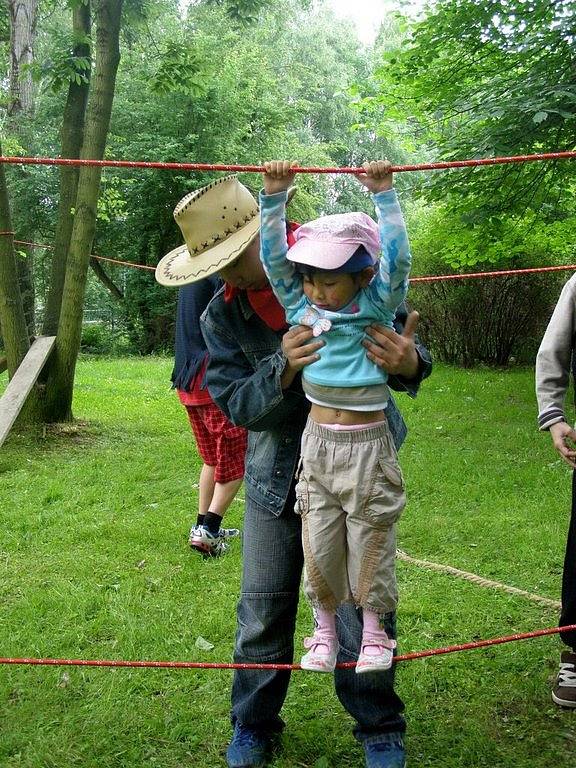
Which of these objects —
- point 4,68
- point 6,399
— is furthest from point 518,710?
point 4,68

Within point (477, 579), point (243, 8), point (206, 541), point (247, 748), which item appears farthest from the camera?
point (243, 8)

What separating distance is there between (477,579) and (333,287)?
241 centimetres

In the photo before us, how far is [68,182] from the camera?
7324 mm

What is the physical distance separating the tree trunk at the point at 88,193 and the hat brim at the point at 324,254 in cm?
523

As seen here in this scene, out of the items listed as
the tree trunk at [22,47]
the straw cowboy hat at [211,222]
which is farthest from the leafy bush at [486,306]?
the straw cowboy hat at [211,222]

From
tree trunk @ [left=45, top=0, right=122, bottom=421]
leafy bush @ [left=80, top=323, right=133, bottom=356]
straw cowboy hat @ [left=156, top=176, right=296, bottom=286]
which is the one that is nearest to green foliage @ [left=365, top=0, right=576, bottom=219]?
tree trunk @ [left=45, top=0, right=122, bottom=421]

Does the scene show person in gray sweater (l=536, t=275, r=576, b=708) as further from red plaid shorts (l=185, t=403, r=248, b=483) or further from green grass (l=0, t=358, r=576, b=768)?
red plaid shorts (l=185, t=403, r=248, b=483)

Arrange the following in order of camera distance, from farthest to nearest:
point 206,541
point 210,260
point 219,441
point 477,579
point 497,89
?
point 497,89
point 206,541
point 219,441
point 477,579
point 210,260

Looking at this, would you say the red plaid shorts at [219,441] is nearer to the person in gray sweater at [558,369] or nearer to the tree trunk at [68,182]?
the person in gray sweater at [558,369]

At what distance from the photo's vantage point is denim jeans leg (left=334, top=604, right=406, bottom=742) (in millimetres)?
2088

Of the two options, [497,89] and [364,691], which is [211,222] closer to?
[364,691]

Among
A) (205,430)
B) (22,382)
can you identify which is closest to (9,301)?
(22,382)

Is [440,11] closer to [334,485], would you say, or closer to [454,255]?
[454,255]

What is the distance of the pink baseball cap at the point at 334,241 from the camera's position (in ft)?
5.63
